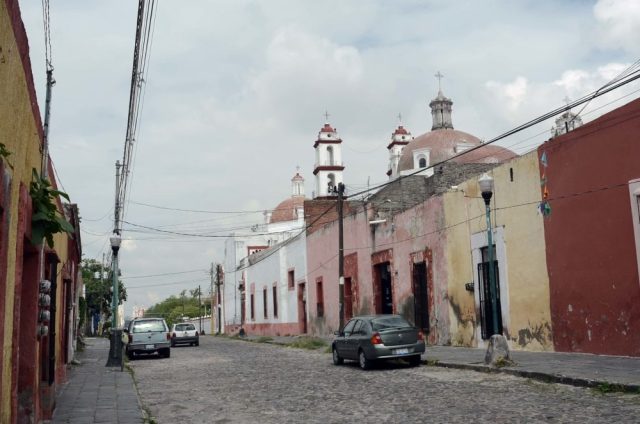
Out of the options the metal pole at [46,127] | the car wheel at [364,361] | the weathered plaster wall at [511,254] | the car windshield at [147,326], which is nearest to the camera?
→ the metal pole at [46,127]

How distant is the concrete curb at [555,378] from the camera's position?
34.4 ft

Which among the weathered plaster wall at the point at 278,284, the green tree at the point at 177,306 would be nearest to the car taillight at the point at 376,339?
the weathered plaster wall at the point at 278,284

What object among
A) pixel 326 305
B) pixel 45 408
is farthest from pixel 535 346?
pixel 326 305

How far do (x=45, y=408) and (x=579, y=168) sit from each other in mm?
12319

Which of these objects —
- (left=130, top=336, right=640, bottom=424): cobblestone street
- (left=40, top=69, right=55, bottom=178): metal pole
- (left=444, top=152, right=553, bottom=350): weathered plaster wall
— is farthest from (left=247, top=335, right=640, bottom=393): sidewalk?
(left=40, top=69, right=55, bottom=178): metal pole

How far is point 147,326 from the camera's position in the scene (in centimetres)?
2602

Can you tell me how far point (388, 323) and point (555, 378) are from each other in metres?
5.64

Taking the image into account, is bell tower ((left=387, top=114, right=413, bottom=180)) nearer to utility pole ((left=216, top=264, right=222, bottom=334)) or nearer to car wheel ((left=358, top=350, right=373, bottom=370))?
utility pole ((left=216, top=264, right=222, bottom=334))

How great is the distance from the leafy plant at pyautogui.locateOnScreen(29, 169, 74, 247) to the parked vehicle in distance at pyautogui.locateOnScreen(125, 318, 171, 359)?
18.2 metres

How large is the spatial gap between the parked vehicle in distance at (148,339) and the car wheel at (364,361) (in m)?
10.7

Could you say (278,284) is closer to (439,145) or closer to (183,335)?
(183,335)

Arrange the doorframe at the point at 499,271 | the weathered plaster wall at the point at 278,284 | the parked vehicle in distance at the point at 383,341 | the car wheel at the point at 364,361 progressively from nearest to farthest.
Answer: the parked vehicle in distance at the point at 383,341 < the car wheel at the point at 364,361 < the doorframe at the point at 499,271 < the weathered plaster wall at the point at 278,284

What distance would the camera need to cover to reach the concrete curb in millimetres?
10481

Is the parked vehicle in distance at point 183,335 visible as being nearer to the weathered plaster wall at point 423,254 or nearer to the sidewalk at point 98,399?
the weathered plaster wall at point 423,254
